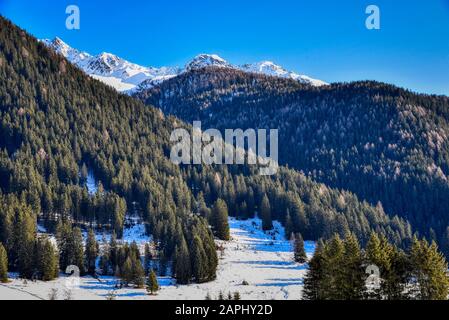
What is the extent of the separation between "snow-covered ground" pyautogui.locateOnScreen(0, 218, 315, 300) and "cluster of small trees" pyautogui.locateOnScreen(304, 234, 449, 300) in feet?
97.5

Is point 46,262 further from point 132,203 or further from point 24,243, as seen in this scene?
point 132,203

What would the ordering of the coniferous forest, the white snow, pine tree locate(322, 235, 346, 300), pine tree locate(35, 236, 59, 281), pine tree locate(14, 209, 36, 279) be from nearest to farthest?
1. pine tree locate(322, 235, 346, 300)
2. the coniferous forest
3. pine tree locate(35, 236, 59, 281)
4. pine tree locate(14, 209, 36, 279)
5. the white snow

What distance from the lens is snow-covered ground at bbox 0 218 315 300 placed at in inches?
3270

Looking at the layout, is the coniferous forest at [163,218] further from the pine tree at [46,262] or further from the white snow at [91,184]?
the white snow at [91,184]

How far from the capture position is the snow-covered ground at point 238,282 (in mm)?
83062

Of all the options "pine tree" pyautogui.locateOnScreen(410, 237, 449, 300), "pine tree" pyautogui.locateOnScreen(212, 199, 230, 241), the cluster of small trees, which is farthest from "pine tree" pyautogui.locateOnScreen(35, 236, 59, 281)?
"pine tree" pyautogui.locateOnScreen(410, 237, 449, 300)

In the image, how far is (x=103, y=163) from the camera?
180m

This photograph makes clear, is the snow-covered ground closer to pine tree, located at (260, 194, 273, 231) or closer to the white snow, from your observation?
pine tree, located at (260, 194, 273, 231)

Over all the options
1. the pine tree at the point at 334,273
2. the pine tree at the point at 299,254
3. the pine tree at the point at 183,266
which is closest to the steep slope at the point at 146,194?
the pine tree at the point at 183,266

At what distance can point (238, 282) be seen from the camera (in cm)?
10056

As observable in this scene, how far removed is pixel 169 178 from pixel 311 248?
5840 cm

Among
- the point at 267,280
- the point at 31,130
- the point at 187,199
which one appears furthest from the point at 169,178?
the point at 267,280

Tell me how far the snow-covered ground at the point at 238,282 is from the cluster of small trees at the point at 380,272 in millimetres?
29709
